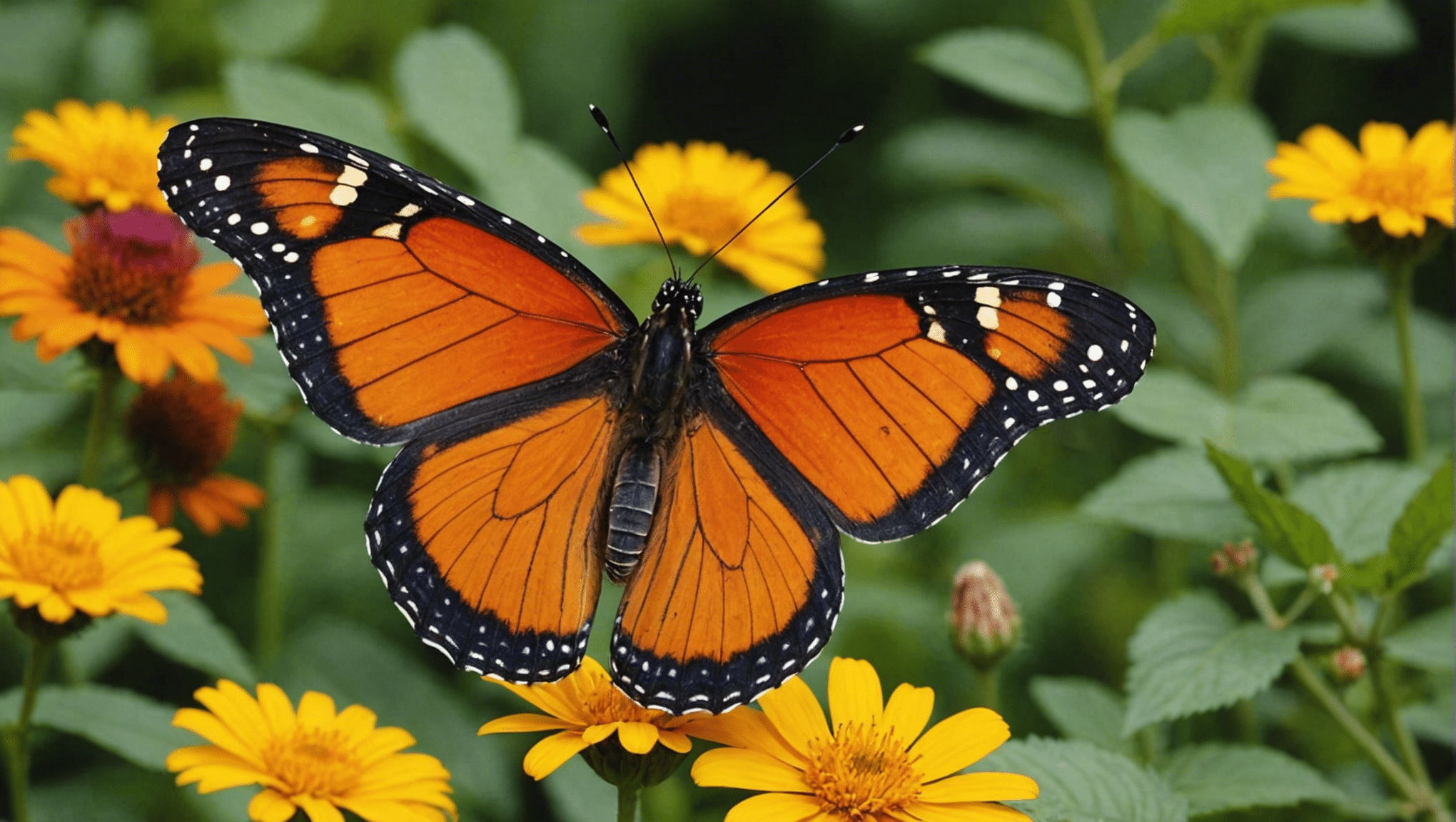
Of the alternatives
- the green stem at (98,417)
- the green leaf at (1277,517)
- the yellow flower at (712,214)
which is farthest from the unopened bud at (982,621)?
the green stem at (98,417)

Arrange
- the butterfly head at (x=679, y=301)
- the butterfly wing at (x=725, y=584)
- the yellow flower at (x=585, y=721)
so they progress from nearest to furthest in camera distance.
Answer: the yellow flower at (x=585, y=721), the butterfly wing at (x=725, y=584), the butterfly head at (x=679, y=301)

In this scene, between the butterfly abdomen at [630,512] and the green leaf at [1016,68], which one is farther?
the green leaf at [1016,68]

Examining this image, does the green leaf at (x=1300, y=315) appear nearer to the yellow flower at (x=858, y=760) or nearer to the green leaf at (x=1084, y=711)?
the green leaf at (x=1084, y=711)

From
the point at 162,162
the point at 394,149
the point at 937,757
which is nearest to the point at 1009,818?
the point at 937,757

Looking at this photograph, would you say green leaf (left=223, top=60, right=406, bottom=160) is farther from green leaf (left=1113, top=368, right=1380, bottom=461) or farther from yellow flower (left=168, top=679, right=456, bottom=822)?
green leaf (left=1113, top=368, right=1380, bottom=461)

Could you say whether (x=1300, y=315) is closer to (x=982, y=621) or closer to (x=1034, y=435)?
(x=1034, y=435)

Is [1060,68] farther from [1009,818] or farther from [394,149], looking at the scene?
[1009,818]
